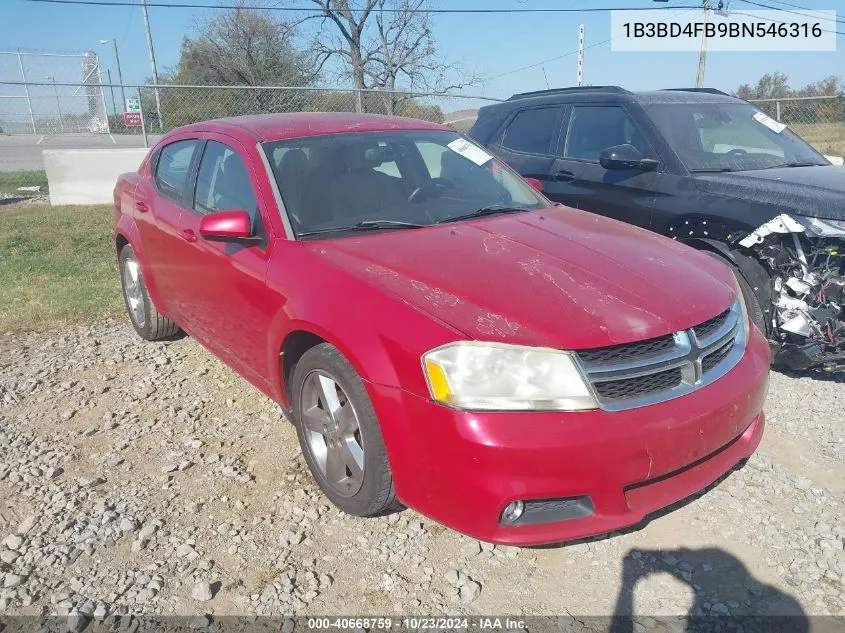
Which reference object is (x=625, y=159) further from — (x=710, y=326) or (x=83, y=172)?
(x=83, y=172)

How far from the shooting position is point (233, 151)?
366cm

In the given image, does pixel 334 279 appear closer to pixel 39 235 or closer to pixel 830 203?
pixel 830 203

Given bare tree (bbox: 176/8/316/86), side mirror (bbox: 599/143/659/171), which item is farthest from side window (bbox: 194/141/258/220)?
bare tree (bbox: 176/8/316/86)

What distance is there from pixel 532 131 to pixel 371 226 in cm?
341

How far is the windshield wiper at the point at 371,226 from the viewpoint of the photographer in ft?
10.5

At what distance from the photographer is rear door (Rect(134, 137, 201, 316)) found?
415 cm

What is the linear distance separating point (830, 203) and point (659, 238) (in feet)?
4.11

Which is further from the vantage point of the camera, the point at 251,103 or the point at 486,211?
the point at 251,103

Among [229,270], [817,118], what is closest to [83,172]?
[229,270]

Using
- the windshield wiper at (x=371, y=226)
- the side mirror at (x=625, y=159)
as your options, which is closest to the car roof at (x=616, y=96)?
the side mirror at (x=625, y=159)

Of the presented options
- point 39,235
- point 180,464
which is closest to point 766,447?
point 180,464

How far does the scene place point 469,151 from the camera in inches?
162

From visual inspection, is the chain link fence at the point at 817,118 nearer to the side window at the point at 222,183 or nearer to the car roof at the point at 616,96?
the car roof at the point at 616,96

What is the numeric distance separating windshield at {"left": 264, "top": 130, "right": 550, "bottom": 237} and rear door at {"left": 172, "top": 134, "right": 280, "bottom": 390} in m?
0.19
